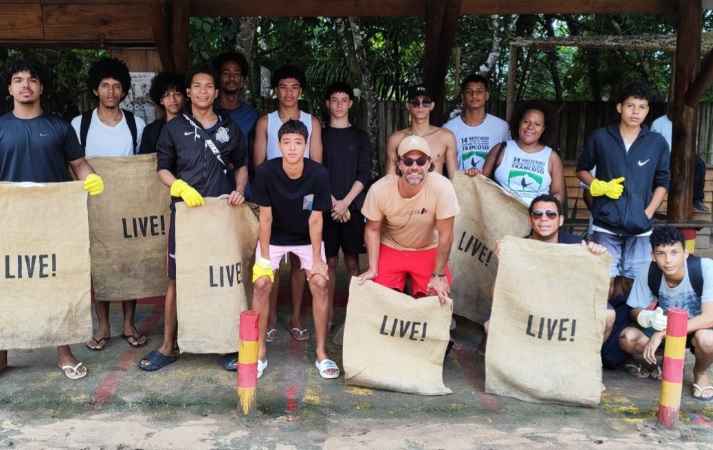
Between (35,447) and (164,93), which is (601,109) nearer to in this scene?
(164,93)

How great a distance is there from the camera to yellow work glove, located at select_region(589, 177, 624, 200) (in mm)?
4547

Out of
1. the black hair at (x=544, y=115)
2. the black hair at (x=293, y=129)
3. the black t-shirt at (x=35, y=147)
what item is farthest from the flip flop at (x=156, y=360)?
the black hair at (x=544, y=115)

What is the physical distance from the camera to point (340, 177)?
492 cm

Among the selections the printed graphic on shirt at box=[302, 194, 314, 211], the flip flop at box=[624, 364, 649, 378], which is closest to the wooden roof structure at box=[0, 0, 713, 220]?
the flip flop at box=[624, 364, 649, 378]

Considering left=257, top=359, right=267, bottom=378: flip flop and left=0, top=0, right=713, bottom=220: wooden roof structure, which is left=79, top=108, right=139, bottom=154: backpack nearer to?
left=0, top=0, right=713, bottom=220: wooden roof structure

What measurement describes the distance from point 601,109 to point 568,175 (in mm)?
2074

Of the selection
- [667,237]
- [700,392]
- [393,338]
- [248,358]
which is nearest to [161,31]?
[248,358]

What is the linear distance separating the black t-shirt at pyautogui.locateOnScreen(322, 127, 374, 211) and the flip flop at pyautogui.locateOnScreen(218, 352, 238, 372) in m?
1.30

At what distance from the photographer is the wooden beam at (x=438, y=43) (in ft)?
18.0

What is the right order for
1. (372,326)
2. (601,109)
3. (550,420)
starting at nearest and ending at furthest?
(550,420), (372,326), (601,109)

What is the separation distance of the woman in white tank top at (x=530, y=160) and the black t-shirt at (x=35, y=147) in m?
2.80

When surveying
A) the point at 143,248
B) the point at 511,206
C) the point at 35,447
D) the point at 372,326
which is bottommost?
the point at 35,447

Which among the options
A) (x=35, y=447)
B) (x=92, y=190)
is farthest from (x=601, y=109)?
(x=35, y=447)

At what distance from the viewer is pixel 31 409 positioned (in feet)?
13.1
